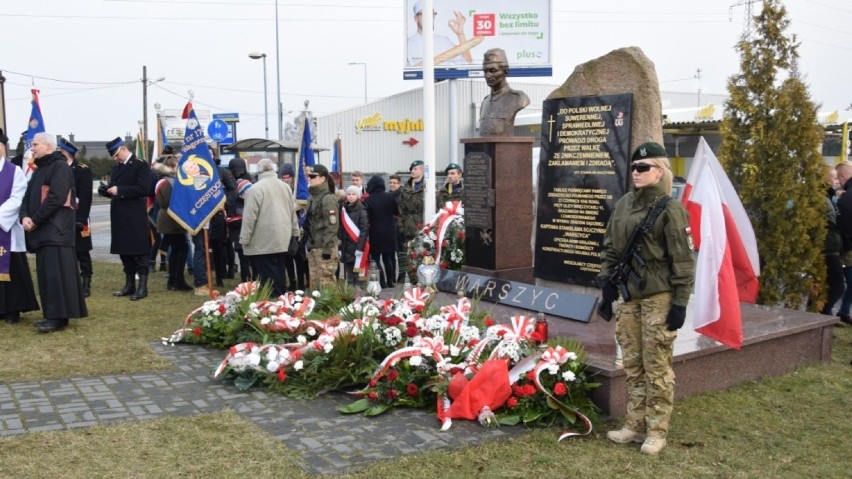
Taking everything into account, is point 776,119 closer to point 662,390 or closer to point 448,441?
point 662,390

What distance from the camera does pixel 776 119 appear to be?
27.9 feet

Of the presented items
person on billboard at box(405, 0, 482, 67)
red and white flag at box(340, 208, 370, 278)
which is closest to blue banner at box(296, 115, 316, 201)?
red and white flag at box(340, 208, 370, 278)

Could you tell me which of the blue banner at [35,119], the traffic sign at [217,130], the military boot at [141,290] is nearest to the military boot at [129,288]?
the military boot at [141,290]

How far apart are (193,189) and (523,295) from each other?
16.6 ft

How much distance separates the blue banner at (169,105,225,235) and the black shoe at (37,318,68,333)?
2441mm

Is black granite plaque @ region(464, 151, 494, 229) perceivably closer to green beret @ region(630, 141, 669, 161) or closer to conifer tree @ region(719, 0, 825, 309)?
conifer tree @ region(719, 0, 825, 309)

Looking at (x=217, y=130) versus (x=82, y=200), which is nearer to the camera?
(x=82, y=200)

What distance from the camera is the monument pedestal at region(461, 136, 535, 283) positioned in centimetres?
852

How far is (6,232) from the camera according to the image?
843 centimetres

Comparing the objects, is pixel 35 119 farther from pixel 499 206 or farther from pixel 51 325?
pixel 499 206

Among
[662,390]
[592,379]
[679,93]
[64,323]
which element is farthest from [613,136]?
[679,93]

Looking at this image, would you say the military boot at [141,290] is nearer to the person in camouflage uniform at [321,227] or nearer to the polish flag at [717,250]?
the person in camouflage uniform at [321,227]

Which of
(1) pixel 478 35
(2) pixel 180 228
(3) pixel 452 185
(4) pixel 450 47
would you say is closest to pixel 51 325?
(2) pixel 180 228

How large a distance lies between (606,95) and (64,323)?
603cm
